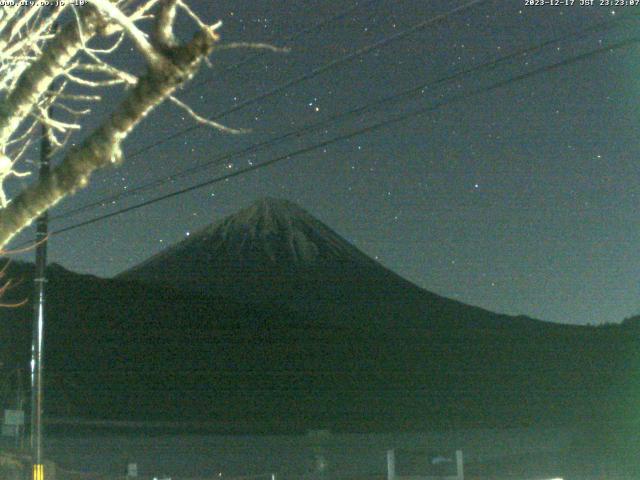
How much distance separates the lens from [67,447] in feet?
121

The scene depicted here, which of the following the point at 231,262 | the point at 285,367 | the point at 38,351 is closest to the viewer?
the point at 38,351

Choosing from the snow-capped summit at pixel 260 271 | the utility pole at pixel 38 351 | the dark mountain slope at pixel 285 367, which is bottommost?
the utility pole at pixel 38 351

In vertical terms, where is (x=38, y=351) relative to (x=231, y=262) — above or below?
below

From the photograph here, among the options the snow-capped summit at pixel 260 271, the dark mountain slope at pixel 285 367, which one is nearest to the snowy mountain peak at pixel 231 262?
the snow-capped summit at pixel 260 271

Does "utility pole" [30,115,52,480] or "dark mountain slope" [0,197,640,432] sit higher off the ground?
"dark mountain slope" [0,197,640,432]

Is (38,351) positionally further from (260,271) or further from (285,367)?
(260,271)

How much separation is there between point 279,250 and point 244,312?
85.9 m

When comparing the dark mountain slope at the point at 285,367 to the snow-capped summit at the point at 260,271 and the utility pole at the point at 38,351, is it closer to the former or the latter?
the utility pole at the point at 38,351

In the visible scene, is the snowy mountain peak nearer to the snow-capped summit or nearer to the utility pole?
the snow-capped summit

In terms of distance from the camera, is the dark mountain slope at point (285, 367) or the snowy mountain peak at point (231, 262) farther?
the snowy mountain peak at point (231, 262)

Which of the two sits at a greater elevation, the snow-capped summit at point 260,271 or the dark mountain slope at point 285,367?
the snow-capped summit at point 260,271

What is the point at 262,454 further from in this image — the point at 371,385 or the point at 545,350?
the point at 545,350

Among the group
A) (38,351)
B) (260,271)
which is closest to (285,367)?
(38,351)

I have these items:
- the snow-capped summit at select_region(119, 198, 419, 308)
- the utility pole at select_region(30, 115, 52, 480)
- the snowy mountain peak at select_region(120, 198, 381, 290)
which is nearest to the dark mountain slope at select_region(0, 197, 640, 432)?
the utility pole at select_region(30, 115, 52, 480)
